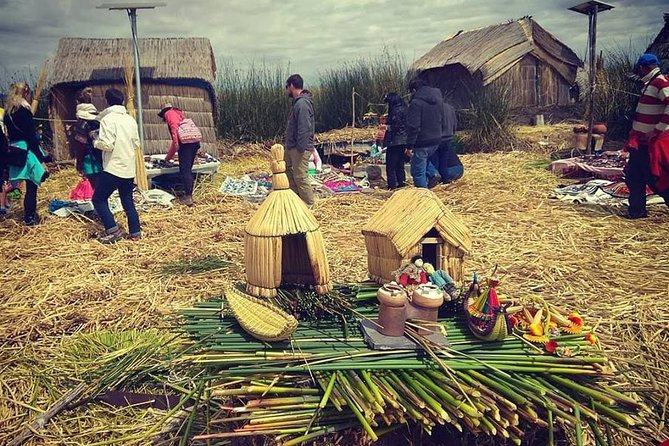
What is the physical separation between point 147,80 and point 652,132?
9715 mm

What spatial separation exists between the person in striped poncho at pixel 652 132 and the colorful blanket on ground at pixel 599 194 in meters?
1.07

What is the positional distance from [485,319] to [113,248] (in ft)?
15.5

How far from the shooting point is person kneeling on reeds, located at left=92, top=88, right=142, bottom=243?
18.8ft

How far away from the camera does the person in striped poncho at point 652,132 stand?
224 inches

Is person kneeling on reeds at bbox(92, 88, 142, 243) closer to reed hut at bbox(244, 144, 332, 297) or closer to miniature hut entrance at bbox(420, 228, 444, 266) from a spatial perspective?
reed hut at bbox(244, 144, 332, 297)

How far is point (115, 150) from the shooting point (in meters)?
5.75

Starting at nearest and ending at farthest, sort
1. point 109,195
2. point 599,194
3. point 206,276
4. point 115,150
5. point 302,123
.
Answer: point 206,276, point 115,150, point 109,195, point 302,123, point 599,194

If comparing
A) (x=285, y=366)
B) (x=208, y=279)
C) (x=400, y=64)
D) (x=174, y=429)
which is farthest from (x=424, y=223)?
(x=400, y=64)

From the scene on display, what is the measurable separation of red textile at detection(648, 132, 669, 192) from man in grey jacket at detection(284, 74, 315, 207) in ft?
12.7

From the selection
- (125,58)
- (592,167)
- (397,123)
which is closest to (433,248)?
(397,123)

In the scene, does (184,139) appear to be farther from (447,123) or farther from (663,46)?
(663,46)

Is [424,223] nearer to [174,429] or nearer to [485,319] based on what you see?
[485,319]

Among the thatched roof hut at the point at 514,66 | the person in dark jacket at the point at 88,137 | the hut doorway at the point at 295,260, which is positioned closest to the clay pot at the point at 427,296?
the hut doorway at the point at 295,260

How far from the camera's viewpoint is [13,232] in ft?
22.1
